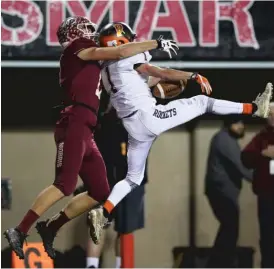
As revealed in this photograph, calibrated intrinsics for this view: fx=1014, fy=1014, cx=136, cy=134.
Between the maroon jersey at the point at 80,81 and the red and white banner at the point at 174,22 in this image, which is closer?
the maroon jersey at the point at 80,81

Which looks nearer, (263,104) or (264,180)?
(263,104)

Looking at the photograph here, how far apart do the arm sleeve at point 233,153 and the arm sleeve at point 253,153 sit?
8cm

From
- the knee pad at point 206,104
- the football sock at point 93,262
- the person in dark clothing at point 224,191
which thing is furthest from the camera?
the person in dark clothing at point 224,191

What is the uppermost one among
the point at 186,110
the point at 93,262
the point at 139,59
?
the point at 139,59

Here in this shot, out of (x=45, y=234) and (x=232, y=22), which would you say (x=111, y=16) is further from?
(x=45, y=234)

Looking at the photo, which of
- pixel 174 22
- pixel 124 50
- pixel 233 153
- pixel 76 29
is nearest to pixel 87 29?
pixel 76 29

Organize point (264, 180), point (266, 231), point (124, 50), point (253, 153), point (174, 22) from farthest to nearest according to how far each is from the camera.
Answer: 1. point (266, 231)
2. point (264, 180)
3. point (253, 153)
4. point (174, 22)
5. point (124, 50)

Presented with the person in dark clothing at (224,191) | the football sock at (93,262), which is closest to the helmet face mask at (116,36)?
the person in dark clothing at (224,191)

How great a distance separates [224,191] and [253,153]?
51 centimetres

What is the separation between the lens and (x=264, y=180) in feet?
22.5

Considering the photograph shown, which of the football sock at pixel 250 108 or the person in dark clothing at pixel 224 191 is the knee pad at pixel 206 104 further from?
the person in dark clothing at pixel 224 191

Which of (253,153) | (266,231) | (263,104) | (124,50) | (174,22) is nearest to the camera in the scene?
(124,50)

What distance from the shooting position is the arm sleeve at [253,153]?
6602 mm

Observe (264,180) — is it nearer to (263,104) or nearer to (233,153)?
(233,153)
